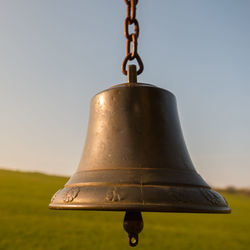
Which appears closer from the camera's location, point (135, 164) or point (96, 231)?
point (135, 164)

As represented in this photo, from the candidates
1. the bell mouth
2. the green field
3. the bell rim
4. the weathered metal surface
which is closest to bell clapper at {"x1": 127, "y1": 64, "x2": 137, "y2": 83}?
the weathered metal surface

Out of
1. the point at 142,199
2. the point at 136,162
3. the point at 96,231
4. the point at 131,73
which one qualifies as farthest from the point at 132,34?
the point at 96,231

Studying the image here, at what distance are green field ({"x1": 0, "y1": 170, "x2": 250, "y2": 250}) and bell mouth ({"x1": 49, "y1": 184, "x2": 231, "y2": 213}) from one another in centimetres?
723

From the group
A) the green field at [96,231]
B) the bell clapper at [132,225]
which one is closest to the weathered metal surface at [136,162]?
the bell clapper at [132,225]

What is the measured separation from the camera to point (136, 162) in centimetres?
152

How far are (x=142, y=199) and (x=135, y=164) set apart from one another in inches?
10.3

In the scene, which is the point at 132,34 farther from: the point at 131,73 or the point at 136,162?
the point at 136,162

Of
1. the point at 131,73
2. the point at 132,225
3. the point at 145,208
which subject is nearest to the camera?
the point at 145,208

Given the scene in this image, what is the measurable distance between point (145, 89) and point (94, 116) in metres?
0.38

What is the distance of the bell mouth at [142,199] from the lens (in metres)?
1.27

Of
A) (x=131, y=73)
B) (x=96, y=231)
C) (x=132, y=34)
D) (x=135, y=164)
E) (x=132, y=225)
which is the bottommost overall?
(x=96, y=231)

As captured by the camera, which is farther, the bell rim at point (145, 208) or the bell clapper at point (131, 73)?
the bell clapper at point (131, 73)

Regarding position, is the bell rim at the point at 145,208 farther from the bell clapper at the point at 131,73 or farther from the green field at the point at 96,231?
the green field at the point at 96,231

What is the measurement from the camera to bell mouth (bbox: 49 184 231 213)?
1270 millimetres
